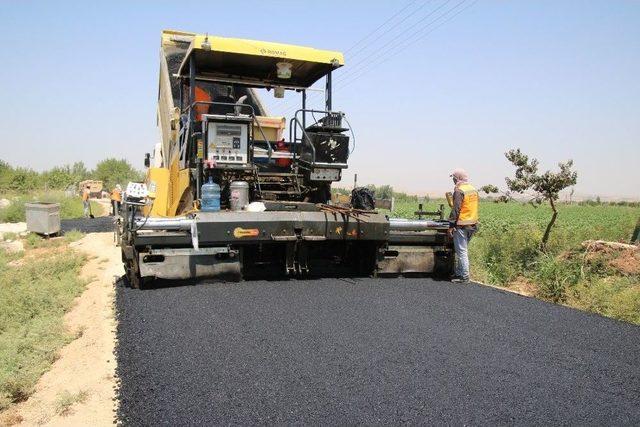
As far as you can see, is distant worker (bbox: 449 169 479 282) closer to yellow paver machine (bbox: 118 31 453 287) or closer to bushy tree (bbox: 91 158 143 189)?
yellow paver machine (bbox: 118 31 453 287)

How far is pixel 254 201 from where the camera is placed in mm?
5973

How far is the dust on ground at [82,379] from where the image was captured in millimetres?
2945

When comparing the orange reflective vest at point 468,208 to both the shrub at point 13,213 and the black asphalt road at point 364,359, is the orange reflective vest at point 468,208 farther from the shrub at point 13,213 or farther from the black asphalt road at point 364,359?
the shrub at point 13,213

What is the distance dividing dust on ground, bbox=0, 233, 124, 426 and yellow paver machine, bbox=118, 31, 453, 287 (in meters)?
0.62

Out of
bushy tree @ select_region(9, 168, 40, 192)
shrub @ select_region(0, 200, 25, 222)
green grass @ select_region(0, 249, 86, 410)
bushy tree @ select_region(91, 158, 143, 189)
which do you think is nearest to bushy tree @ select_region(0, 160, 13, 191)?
bushy tree @ select_region(9, 168, 40, 192)

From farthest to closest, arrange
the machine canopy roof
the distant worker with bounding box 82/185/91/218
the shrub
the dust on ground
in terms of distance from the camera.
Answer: the distant worker with bounding box 82/185/91/218
the shrub
the machine canopy roof
the dust on ground

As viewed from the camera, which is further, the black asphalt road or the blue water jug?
the blue water jug

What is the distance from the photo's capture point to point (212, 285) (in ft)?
17.4

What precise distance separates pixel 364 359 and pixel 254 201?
2.98m

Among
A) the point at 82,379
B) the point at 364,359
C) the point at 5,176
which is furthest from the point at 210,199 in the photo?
the point at 5,176

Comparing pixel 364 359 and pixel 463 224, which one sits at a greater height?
pixel 463 224

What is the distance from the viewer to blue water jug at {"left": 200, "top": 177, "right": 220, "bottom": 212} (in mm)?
5496

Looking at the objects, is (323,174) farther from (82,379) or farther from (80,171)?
(80,171)

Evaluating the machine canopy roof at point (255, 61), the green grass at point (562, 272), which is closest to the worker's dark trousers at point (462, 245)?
the green grass at point (562, 272)
